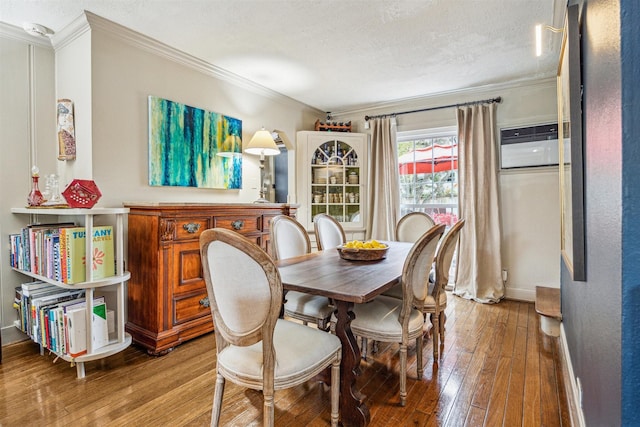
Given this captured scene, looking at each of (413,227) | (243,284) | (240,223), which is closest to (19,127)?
(240,223)

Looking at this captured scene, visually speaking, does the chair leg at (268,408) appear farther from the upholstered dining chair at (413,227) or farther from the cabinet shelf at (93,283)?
the upholstered dining chair at (413,227)

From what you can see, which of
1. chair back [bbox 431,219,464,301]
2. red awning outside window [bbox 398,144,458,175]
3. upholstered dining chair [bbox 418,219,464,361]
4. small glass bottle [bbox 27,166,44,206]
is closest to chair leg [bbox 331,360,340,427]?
upholstered dining chair [bbox 418,219,464,361]

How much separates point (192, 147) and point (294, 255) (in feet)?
4.76

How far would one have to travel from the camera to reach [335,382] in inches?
59.8

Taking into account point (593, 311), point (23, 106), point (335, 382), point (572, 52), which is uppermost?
point (23, 106)

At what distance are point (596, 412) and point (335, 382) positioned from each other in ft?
3.13

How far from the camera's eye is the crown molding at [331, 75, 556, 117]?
11.9ft

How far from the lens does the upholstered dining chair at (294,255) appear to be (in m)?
2.04

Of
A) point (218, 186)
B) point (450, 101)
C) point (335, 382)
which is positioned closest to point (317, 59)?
point (218, 186)

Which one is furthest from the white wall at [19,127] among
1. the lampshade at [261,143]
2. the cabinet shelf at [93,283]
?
the lampshade at [261,143]

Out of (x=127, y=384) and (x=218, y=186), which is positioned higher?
(x=218, y=186)

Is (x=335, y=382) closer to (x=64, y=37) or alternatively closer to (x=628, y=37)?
(x=628, y=37)

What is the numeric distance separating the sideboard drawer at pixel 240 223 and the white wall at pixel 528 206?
9.28 ft

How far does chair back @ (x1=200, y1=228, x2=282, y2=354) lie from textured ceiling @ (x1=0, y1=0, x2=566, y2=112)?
1.86 m
